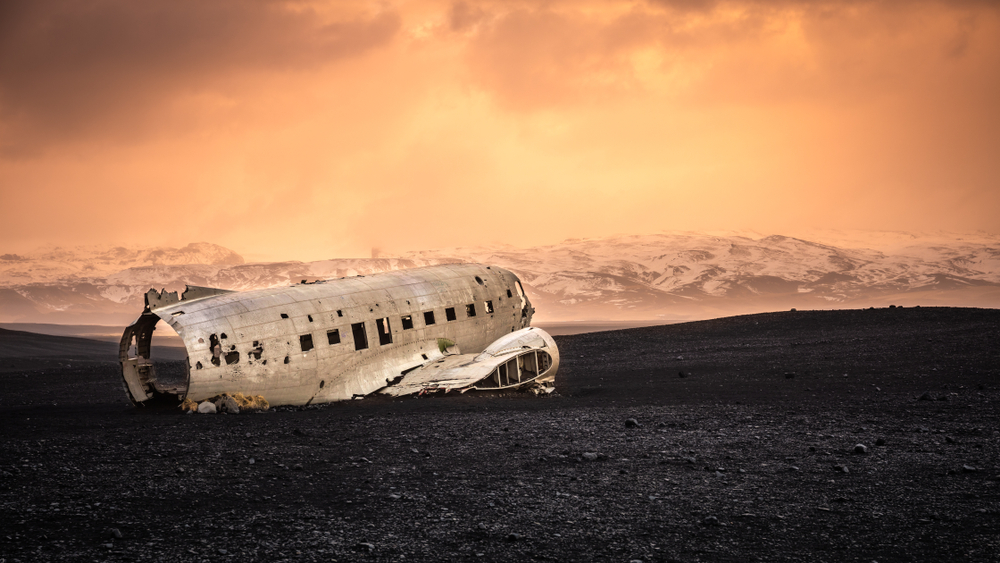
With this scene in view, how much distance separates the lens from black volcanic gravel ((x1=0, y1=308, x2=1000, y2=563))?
10.4m

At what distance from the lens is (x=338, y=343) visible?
1032 inches

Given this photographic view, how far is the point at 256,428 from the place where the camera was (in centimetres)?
2081

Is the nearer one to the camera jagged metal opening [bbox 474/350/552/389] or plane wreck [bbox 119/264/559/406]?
plane wreck [bbox 119/264/559/406]

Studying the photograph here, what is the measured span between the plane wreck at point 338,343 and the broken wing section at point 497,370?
0.14ft

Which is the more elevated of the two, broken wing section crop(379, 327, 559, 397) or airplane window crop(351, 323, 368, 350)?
airplane window crop(351, 323, 368, 350)

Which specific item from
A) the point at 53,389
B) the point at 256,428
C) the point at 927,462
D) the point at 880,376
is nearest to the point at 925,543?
the point at 927,462

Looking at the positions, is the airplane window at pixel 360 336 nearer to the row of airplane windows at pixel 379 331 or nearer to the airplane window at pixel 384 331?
the row of airplane windows at pixel 379 331

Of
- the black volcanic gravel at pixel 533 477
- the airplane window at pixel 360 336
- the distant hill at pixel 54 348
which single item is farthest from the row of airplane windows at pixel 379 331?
the distant hill at pixel 54 348

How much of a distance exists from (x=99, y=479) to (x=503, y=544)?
9031 millimetres

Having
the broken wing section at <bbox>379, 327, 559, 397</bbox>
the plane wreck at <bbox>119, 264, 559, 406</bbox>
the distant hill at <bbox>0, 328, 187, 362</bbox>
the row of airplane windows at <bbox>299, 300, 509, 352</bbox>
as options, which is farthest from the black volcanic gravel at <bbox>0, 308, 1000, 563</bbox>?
the distant hill at <bbox>0, 328, 187, 362</bbox>

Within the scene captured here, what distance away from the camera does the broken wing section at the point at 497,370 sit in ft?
88.6

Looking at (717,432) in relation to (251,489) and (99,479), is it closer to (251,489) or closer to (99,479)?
(251,489)

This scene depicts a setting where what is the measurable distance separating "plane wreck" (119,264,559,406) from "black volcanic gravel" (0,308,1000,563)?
1023mm

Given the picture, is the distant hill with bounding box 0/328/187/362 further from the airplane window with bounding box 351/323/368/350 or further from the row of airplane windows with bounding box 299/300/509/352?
the airplane window with bounding box 351/323/368/350
